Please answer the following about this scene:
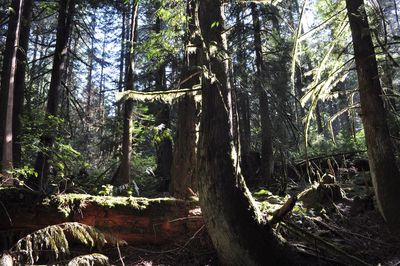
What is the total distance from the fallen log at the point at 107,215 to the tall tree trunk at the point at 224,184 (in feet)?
3.36

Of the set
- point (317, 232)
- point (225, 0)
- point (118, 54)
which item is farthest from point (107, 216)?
point (118, 54)

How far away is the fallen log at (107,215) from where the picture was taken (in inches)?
221

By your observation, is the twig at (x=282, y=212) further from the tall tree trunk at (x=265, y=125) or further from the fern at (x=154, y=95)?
the tall tree trunk at (x=265, y=125)

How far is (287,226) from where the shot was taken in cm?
581

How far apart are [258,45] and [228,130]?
9786mm

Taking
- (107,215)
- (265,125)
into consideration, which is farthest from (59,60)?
(265,125)

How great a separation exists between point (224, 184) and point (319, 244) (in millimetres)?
1850

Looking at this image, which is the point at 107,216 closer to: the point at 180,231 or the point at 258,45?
the point at 180,231

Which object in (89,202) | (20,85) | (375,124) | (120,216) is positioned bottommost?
(120,216)

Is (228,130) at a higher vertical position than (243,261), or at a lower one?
higher

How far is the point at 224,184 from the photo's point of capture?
203 inches

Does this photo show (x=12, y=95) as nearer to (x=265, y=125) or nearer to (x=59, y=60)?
(x=59, y=60)

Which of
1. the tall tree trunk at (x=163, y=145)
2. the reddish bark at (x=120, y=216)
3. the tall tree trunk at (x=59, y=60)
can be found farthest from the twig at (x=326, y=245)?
the tall tree trunk at (x=163, y=145)

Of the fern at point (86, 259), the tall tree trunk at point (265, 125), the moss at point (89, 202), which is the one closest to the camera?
the fern at point (86, 259)
